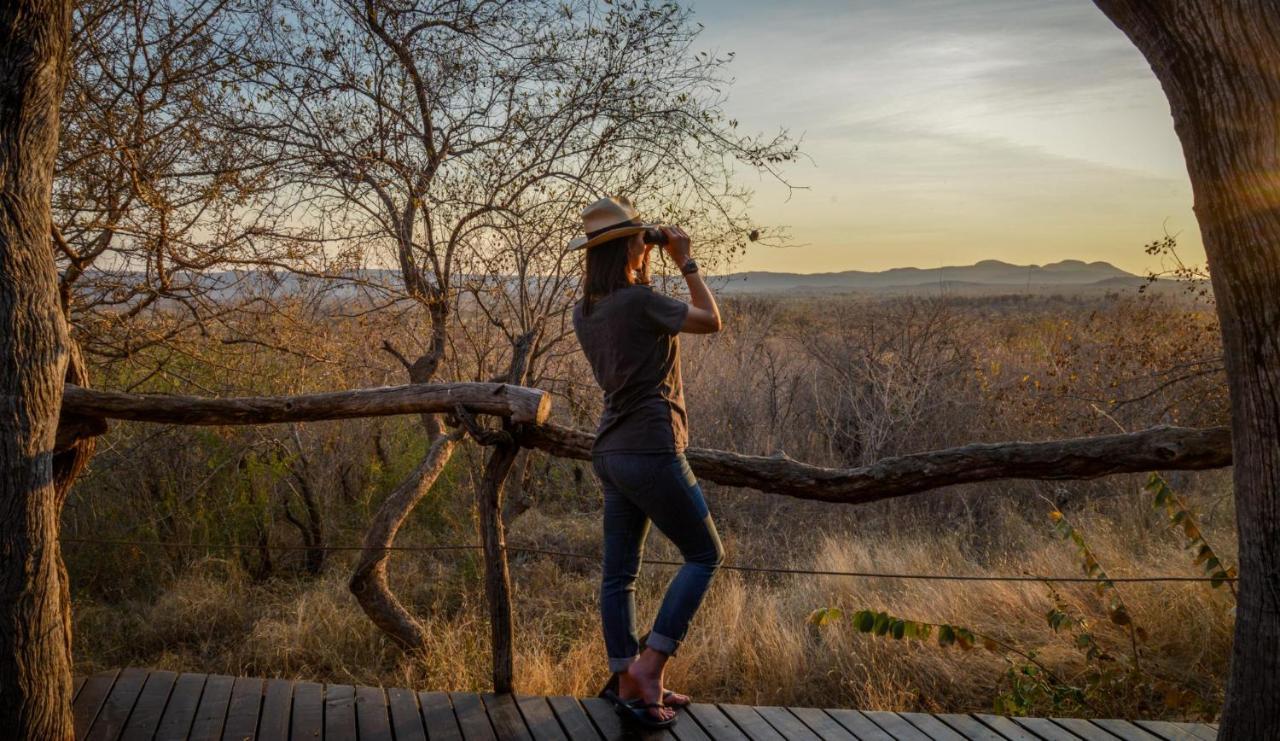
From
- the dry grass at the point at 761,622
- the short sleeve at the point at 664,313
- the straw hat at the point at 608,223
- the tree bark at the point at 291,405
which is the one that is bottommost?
the dry grass at the point at 761,622

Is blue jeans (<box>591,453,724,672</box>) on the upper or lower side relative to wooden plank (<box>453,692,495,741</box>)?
upper

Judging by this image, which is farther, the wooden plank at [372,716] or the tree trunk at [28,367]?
the wooden plank at [372,716]

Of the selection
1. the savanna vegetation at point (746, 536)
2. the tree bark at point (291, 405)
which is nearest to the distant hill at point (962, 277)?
the savanna vegetation at point (746, 536)

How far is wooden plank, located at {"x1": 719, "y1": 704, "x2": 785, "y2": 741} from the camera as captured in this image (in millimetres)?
3205

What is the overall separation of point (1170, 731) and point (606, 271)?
238 centimetres

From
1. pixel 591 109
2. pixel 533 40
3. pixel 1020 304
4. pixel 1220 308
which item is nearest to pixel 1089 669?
pixel 1220 308

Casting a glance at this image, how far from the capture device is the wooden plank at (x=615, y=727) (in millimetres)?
3189

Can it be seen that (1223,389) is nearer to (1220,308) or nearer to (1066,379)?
(1066,379)

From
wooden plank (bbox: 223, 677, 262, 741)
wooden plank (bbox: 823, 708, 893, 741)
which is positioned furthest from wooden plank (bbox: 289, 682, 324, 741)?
wooden plank (bbox: 823, 708, 893, 741)

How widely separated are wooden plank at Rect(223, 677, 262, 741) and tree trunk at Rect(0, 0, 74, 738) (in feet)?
1.63

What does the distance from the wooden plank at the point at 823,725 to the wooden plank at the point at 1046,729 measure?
605mm

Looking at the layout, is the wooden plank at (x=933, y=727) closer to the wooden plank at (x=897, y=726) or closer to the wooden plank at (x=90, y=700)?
the wooden plank at (x=897, y=726)

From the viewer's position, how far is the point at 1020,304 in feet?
156

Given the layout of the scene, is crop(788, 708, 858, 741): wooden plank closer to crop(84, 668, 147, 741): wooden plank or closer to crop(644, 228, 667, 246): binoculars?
crop(644, 228, 667, 246): binoculars
